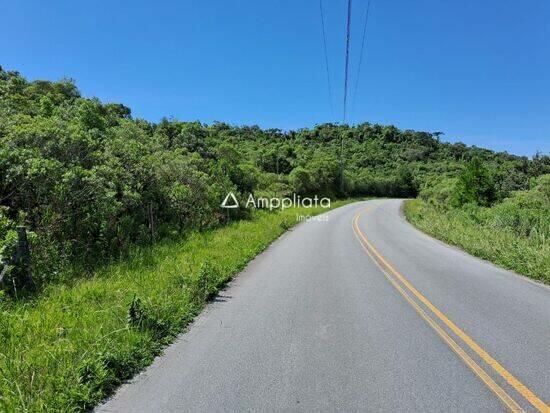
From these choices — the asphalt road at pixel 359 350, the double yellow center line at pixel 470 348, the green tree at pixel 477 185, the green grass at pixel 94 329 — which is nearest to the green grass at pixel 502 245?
the asphalt road at pixel 359 350

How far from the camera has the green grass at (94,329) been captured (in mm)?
4082

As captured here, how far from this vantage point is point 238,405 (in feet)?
13.4

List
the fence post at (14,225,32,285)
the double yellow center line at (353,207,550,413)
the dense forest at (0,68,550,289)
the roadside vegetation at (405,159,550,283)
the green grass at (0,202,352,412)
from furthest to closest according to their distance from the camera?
1. the roadside vegetation at (405,159,550,283)
2. the dense forest at (0,68,550,289)
3. the fence post at (14,225,32,285)
4. the double yellow center line at (353,207,550,413)
5. the green grass at (0,202,352,412)

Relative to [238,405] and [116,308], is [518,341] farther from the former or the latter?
[116,308]

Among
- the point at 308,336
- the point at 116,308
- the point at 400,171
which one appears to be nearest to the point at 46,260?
the point at 116,308

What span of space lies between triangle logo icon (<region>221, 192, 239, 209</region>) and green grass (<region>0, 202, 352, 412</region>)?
13705 millimetres

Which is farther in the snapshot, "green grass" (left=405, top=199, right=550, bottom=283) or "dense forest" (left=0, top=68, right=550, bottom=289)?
"green grass" (left=405, top=199, right=550, bottom=283)

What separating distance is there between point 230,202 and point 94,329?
19587 millimetres

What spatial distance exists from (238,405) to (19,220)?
7443mm

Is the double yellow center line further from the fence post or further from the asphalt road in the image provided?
the fence post

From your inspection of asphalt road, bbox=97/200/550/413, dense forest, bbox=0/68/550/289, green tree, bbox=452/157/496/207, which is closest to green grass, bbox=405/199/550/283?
asphalt road, bbox=97/200/550/413

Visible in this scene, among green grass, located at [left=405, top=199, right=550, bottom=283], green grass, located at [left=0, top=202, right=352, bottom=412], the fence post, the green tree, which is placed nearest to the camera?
green grass, located at [left=0, top=202, right=352, bottom=412]

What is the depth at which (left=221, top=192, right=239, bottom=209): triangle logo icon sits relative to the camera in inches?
952

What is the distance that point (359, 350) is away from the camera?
557cm
